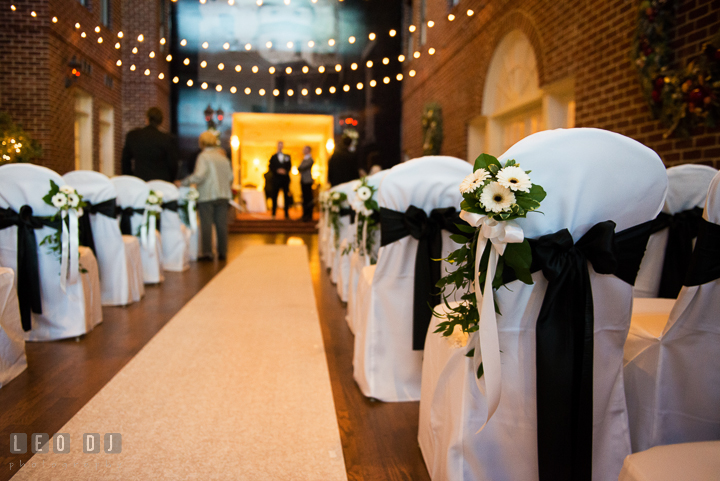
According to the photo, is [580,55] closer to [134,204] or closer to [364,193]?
[364,193]

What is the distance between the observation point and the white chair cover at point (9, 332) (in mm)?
2408

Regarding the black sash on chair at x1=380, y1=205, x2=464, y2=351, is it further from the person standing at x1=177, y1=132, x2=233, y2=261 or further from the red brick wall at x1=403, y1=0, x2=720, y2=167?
the person standing at x1=177, y1=132, x2=233, y2=261

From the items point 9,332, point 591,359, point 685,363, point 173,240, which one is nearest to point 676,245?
point 685,363

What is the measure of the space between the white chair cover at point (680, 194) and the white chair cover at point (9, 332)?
9.35 feet

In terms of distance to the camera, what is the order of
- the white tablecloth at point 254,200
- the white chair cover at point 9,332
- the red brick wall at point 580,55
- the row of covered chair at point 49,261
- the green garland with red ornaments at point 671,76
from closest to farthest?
the white chair cover at point 9,332, the row of covered chair at point 49,261, the green garland with red ornaments at point 671,76, the red brick wall at point 580,55, the white tablecloth at point 254,200

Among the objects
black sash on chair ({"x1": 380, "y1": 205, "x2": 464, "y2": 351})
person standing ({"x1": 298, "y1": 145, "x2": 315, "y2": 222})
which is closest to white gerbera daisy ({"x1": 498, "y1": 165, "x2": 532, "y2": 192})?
black sash on chair ({"x1": 380, "y1": 205, "x2": 464, "y2": 351})

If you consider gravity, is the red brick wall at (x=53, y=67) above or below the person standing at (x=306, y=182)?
above

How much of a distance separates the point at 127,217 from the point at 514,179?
4297 millimetres

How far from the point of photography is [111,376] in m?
2.61

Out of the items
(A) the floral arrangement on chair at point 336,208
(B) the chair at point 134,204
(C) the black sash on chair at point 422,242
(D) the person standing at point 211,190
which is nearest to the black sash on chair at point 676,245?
(C) the black sash on chair at point 422,242

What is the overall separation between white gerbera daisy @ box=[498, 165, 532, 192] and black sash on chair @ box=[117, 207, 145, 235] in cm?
422

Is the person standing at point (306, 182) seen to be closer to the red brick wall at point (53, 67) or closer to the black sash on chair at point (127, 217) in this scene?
the red brick wall at point (53, 67)

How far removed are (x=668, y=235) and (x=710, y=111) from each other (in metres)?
1.36

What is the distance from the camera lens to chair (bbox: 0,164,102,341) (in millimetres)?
2934
